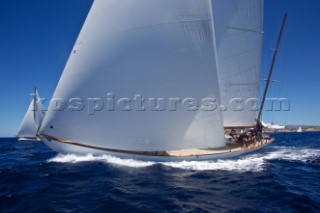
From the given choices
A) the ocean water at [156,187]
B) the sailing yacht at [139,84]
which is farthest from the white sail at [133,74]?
the ocean water at [156,187]

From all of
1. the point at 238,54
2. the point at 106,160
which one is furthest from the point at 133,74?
the point at 238,54

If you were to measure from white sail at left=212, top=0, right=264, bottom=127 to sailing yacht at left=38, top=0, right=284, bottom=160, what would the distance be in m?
6.46

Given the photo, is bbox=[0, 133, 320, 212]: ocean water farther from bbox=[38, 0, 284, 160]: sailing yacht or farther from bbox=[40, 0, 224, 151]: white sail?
bbox=[40, 0, 224, 151]: white sail

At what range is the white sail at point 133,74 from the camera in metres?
13.2

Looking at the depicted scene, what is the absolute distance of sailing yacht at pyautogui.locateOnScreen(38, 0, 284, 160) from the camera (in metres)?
13.3

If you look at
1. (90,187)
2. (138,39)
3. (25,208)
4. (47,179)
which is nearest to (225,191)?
(90,187)

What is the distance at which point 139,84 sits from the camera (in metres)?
13.4

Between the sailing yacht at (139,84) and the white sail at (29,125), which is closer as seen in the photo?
the sailing yacht at (139,84)

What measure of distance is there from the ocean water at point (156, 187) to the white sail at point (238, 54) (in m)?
9.37

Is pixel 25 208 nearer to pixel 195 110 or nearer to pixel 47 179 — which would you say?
pixel 47 179

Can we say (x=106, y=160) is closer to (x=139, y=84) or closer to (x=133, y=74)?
(x=139, y=84)

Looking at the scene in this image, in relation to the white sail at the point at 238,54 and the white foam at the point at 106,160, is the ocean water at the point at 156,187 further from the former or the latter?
the white sail at the point at 238,54

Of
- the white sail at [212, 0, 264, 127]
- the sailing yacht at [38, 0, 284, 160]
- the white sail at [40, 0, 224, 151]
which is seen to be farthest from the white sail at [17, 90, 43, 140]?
the white sail at [212, 0, 264, 127]

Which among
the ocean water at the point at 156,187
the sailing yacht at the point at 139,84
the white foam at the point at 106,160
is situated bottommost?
the ocean water at the point at 156,187
